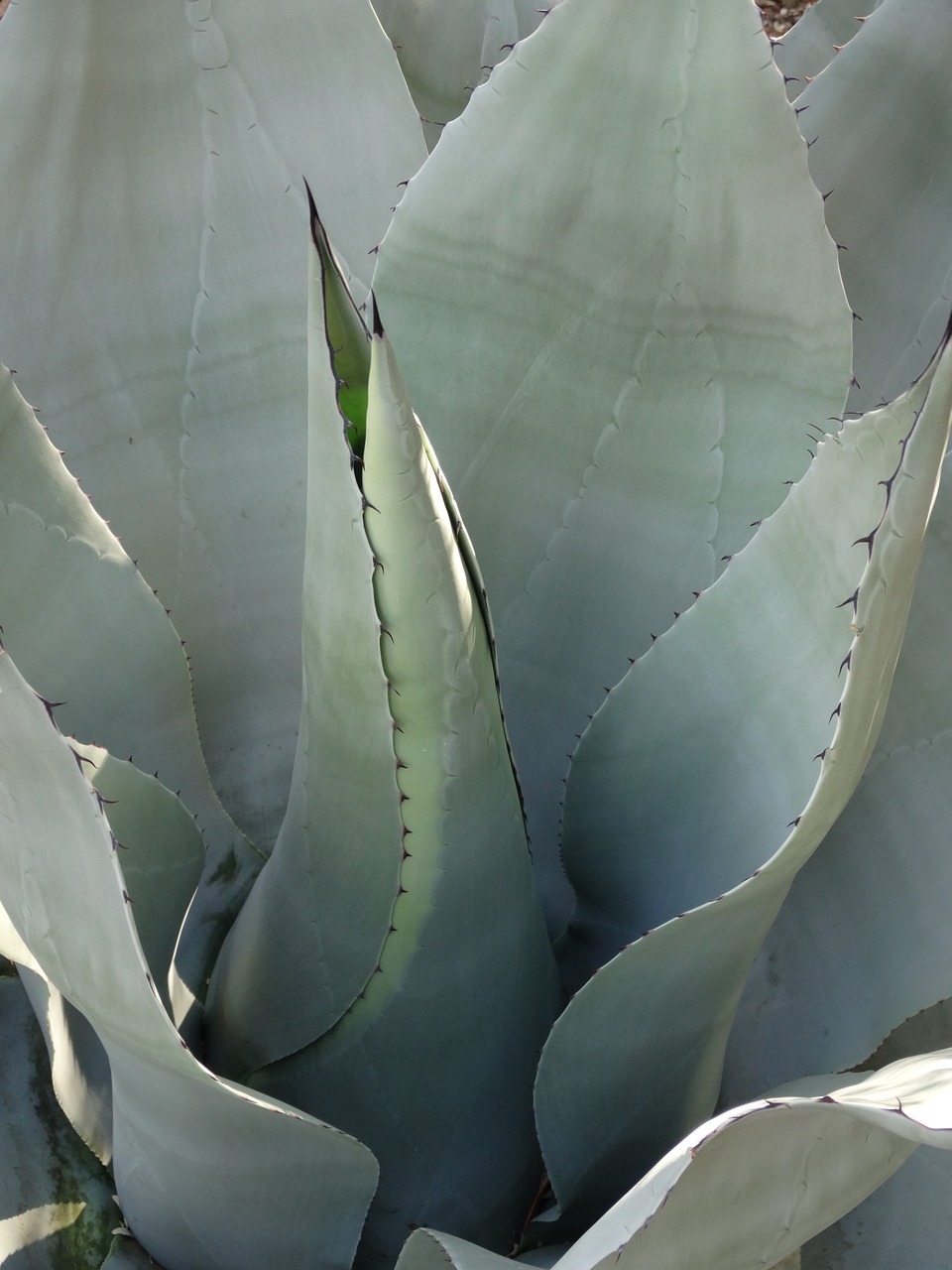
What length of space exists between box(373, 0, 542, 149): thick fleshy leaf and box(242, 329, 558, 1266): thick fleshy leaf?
86cm

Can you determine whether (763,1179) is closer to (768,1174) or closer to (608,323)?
(768,1174)

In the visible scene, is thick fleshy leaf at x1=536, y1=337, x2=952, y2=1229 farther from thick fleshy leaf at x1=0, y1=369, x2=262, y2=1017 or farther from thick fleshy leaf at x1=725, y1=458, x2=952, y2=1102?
thick fleshy leaf at x1=0, y1=369, x2=262, y2=1017

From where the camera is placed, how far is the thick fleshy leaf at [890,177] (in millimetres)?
1063

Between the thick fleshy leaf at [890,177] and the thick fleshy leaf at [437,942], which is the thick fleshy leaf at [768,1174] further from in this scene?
the thick fleshy leaf at [890,177]

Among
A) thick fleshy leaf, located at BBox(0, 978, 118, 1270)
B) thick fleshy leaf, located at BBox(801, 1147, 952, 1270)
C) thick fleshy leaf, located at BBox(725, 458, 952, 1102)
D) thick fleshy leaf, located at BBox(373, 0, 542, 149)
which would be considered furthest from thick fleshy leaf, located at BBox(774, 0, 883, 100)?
thick fleshy leaf, located at BBox(0, 978, 118, 1270)

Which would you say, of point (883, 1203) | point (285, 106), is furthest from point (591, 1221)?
point (285, 106)

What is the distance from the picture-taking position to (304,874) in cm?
83

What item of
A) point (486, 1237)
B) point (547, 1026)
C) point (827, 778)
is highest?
point (827, 778)

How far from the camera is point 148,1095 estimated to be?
709mm

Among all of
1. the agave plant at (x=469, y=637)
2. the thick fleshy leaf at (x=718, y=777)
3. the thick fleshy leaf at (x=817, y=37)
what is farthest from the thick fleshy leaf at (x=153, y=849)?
the thick fleshy leaf at (x=817, y=37)

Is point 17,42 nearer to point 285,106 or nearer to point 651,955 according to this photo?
point 285,106

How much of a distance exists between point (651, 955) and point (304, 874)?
0.75 feet

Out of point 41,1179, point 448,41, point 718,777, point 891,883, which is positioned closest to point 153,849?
point 41,1179

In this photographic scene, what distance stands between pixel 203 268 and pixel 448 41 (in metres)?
0.50
